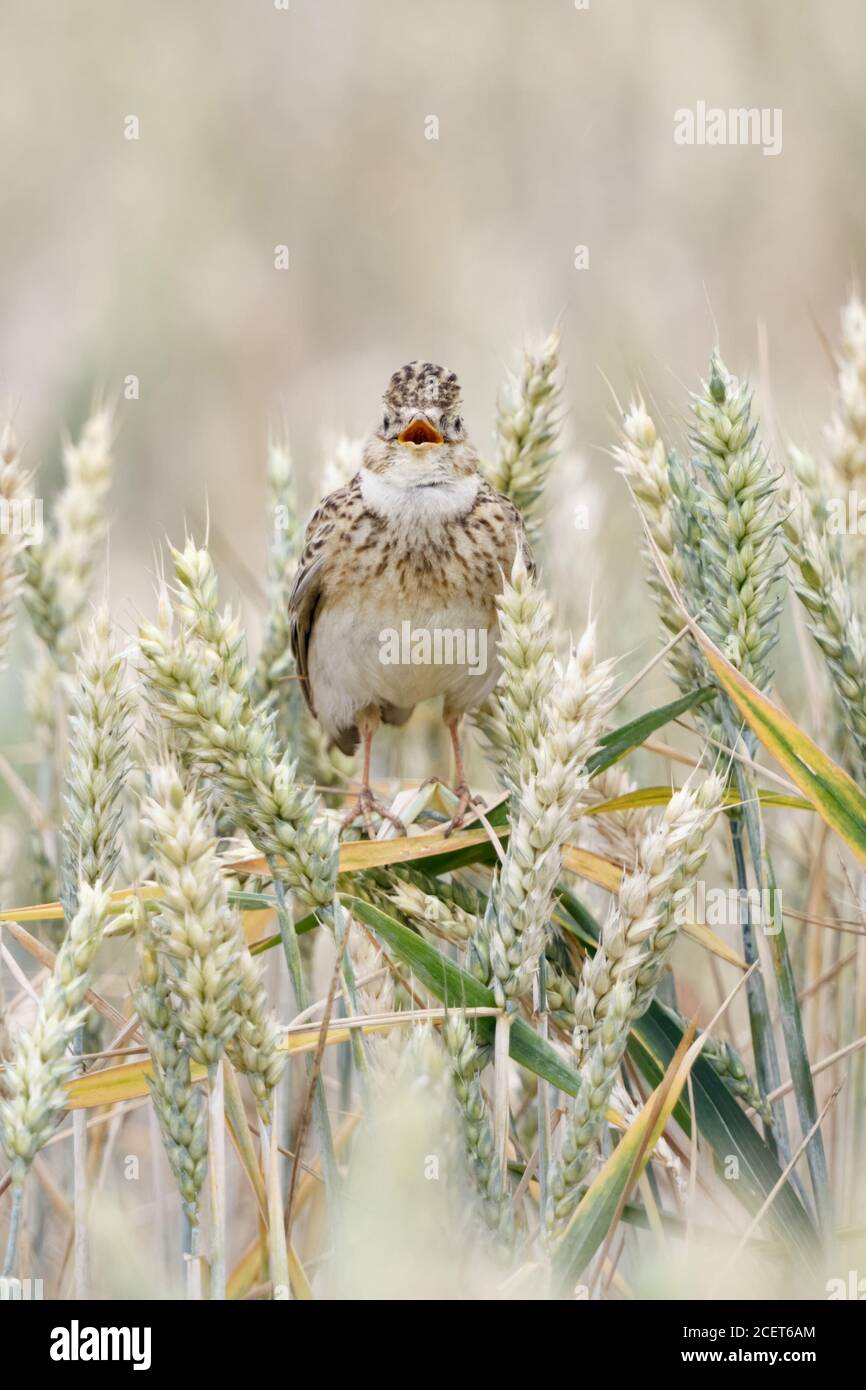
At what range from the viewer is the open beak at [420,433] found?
129 inches

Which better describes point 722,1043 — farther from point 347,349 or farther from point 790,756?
point 347,349

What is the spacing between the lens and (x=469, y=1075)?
180cm

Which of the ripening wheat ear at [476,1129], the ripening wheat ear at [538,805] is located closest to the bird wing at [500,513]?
the ripening wheat ear at [538,805]

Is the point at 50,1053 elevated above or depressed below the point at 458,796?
below

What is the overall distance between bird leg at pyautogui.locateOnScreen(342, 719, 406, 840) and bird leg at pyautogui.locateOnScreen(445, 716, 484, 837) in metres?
0.12

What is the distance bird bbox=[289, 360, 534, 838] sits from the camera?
130 inches

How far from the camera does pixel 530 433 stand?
295 centimetres

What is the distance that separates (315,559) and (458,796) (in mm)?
775

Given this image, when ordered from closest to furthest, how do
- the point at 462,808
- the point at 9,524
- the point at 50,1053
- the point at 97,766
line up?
the point at 50,1053 < the point at 97,766 < the point at 9,524 < the point at 462,808

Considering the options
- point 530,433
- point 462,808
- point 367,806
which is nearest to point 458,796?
point 367,806

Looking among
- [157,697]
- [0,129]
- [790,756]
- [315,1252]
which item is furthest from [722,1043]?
[0,129]

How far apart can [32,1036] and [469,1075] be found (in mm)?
533

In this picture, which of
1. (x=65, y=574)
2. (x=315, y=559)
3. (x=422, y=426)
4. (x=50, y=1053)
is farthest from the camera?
(x=315, y=559)

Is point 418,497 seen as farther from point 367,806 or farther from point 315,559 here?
point 367,806
